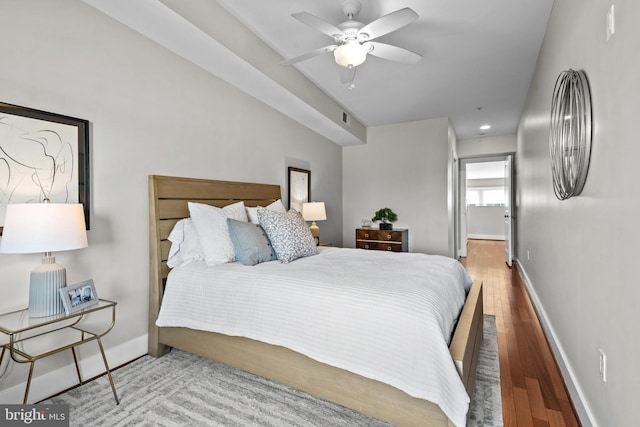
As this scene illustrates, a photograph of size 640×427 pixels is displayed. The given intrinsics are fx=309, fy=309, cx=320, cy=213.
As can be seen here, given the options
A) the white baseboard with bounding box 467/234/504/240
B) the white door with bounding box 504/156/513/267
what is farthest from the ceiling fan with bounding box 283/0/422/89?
the white baseboard with bounding box 467/234/504/240

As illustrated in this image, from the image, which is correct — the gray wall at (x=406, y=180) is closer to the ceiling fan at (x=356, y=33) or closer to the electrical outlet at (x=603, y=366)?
the ceiling fan at (x=356, y=33)

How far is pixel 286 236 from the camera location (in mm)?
2586

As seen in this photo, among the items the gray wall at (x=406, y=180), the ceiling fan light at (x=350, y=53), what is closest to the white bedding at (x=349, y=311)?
the ceiling fan light at (x=350, y=53)

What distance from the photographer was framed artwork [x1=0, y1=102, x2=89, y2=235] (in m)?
1.67

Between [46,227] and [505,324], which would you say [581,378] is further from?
[46,227]

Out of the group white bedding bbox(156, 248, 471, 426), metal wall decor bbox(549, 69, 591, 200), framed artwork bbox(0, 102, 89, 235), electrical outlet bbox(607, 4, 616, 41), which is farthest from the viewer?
framed artwork bbox(0, 102, 89, 235)

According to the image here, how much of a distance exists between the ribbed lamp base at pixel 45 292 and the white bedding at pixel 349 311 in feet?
2.31

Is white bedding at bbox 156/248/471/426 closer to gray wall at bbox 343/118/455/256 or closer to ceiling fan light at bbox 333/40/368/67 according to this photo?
ceiling fan light at bbox 333/40/368/67

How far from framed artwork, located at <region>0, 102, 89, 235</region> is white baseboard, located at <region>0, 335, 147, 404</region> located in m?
0.93

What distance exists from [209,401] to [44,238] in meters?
1.24

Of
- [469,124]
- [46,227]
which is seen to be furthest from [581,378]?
[469,124]

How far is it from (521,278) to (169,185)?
16.4 feet

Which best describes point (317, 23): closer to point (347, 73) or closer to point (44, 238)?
point (347, 73)

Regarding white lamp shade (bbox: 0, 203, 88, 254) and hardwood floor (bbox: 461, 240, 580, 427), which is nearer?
white lamp shade (bbox: 0, 203, 88, 254)
